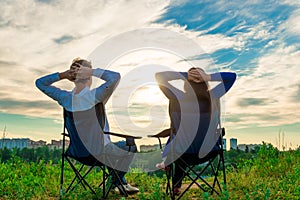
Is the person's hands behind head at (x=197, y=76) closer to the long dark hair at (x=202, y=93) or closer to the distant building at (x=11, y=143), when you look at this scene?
the long dark hair at (x=202, y=93)

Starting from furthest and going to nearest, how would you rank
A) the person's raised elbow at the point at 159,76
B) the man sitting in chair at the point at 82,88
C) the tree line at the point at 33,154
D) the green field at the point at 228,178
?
the tree line at the point at 33,154 < the green field at the point at 228,178 < the person's raised elbow at the point at 159,76 < the man sitting in chair at the point at 82,88

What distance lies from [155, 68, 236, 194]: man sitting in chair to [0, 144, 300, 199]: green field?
50cm

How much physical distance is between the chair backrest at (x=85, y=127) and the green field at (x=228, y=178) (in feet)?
1.76

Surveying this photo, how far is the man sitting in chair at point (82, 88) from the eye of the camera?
168 inches

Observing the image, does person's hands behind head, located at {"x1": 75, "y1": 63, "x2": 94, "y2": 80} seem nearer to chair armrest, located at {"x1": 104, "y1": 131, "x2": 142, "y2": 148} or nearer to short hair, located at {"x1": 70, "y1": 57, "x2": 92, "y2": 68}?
short hair, located at {"x1": 70, "y1": 57, "x2": 92, "y2": 68}

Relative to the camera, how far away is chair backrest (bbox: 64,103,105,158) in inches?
170

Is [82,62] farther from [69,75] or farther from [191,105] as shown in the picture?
[191,105]

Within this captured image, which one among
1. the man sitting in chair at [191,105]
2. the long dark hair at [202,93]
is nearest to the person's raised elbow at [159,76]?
the man sitting in chair at [191,105]

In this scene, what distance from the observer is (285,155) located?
705 centimetres

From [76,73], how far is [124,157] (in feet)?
3.56

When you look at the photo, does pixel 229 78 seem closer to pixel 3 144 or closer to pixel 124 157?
pixel 124 157

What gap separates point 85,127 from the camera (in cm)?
436

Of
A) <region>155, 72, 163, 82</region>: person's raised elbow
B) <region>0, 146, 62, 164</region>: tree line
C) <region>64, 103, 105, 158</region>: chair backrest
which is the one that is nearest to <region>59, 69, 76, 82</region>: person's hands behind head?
<region>64, 103, 105, 158</region>: chair backrest

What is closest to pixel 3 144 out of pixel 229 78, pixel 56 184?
pixel 56 184
